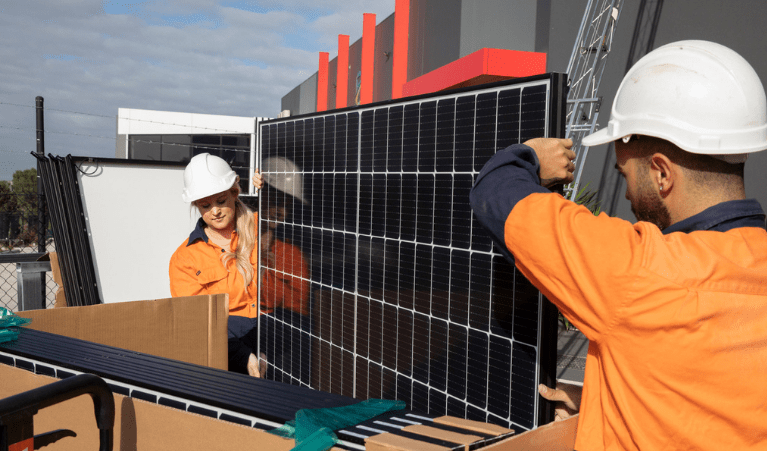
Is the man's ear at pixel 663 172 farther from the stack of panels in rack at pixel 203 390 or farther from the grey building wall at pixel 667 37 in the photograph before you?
the grey building wall at pixel 667 37

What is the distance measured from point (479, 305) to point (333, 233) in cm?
117

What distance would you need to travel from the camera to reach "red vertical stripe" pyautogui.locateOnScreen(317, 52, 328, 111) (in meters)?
25.7

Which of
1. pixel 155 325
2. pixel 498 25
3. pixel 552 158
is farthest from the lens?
pixel 498 25

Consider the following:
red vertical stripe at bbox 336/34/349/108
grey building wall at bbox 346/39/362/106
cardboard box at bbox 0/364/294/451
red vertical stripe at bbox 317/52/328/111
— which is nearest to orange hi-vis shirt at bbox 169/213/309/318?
cardboard box at bbox 0/364/294/451

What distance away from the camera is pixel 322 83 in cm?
2602

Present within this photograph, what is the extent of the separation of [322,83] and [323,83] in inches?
3.4

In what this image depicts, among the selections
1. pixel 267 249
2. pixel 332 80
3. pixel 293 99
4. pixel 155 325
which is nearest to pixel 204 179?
pixel 267 249

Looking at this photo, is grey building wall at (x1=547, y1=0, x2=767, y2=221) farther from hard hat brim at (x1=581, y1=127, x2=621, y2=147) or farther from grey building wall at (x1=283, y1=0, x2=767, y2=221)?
hard hat brim at (x1=581, y1=127, x2=621, y2=147)

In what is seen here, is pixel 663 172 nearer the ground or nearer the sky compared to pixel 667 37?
nearer the ground

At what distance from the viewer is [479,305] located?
221 cm

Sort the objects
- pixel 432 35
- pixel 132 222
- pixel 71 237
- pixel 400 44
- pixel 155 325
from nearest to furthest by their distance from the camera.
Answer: pixel 155 325 < pixel 71 237 < pixel 132 222 < pixel 432 35 < pixel 400 44

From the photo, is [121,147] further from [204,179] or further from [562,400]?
[562,400]

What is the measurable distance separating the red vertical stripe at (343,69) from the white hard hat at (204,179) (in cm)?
1899

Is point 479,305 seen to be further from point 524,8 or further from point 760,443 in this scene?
point 524,8
